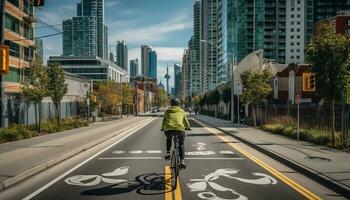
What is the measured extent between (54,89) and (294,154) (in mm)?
27489

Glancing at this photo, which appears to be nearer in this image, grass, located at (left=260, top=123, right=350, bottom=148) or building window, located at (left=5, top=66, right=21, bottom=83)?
grass, located at (left=260, top=123, right=350, bottom=148)

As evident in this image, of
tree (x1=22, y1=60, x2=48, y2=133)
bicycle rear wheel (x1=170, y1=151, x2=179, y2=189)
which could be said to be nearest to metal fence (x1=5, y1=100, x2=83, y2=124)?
tree (x1=22, y1=60, x2=48, y2=133)

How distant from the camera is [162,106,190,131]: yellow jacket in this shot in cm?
1141

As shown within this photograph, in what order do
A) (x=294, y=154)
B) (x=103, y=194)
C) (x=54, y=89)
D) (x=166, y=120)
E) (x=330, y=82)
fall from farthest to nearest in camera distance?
(x=54, y=89)
(x=330, y=82)
(x=294, y=154)
(x=166, y=120)
(x=103, y=194)

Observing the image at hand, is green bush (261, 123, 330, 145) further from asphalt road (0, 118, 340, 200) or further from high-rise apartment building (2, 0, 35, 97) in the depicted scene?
high-rise apartment building (2, 0, 35, 97)

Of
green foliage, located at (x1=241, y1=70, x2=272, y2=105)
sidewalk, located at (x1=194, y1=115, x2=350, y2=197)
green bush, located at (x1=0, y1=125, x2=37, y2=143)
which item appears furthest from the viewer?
green foliage, located at (x1=241, y1=70, x2=272, y2=105)

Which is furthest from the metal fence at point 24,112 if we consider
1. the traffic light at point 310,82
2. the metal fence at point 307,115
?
the traffic light at point 310,82

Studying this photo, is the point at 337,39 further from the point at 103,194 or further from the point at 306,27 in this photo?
the point at 306,27

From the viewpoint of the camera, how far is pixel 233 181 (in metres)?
11.2

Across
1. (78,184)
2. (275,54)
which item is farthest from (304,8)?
(78,184)

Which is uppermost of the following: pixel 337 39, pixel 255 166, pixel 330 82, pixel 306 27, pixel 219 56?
pixel 306 27

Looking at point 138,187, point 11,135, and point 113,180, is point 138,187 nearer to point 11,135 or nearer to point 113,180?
point 113,180

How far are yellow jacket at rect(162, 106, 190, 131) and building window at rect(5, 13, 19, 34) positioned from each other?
47.9m

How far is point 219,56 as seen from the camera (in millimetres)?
183000
